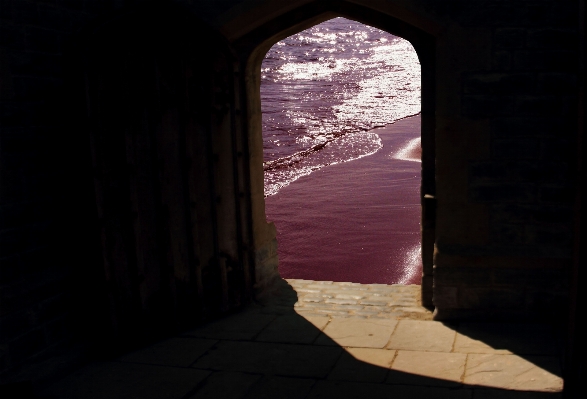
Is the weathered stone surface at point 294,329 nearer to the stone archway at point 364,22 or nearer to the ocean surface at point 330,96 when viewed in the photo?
the stone archway at point 364,22

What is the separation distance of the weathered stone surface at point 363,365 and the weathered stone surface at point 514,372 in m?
0.50

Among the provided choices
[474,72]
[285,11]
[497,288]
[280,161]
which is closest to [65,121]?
[285,11]

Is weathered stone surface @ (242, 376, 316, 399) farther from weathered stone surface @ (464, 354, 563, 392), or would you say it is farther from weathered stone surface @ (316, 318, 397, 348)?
weathered stone surface @ (464, 354, 563, 392)

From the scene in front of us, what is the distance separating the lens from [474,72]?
4.34m

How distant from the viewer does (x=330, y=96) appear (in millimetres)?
19703

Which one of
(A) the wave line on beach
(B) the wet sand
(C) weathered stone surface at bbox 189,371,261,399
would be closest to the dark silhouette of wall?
(C) weathered stone surface at bbox 189,371,261,399

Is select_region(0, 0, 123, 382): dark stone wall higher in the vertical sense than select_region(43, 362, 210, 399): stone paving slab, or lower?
higher

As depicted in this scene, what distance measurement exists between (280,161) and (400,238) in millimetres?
6083

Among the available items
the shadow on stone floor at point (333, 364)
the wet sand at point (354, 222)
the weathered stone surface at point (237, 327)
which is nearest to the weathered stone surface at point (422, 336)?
the shadow on stone floor at point (333, 364)

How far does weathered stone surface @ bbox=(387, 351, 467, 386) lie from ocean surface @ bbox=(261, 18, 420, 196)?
7.21 metres

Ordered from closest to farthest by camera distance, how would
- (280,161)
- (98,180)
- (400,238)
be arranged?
(98,180) < (400,238) < (280,161)

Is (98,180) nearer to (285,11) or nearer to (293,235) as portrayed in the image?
(285,11)

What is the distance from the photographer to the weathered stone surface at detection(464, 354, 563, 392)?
3.42m

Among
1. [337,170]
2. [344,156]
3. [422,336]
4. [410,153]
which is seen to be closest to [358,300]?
[422,336]
